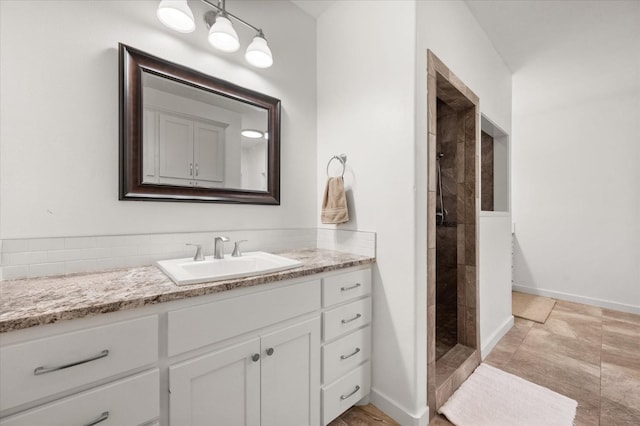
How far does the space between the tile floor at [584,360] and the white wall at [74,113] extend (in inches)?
62.4

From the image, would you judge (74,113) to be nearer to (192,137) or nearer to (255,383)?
(192,137)

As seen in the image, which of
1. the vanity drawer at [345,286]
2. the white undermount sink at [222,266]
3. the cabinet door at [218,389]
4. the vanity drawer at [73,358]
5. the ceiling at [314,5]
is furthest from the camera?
the ceiling at [314,5]

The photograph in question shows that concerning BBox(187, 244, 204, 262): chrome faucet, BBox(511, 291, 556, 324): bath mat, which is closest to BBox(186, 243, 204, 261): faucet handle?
BBox(187, 244, 204, 262): chrome faucet

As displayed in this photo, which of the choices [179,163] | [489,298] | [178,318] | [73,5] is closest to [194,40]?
[73,5]

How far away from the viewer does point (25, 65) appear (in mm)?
1104

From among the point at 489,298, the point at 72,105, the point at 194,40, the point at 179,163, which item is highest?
the point at 194,40

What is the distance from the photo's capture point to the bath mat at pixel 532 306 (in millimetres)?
2980

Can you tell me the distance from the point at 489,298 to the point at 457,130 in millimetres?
1467

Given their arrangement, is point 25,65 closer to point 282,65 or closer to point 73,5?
point 73,5

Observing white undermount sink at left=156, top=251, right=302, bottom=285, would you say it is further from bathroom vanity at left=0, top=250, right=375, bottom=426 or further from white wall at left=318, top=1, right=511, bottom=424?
white wall at left=318, top=1, right=511, bottom=424

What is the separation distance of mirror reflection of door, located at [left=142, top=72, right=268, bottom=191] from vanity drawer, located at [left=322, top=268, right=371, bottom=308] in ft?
2.65

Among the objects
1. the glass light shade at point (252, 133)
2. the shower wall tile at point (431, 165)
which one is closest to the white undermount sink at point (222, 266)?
the glass light shade at point (252, 133)

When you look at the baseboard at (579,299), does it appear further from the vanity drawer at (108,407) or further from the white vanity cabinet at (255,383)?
the vanity drawer at (108,407)

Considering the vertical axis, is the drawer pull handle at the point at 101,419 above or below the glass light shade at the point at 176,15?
below
